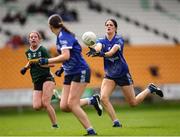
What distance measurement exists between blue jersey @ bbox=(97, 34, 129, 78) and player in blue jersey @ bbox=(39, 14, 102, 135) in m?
2.97

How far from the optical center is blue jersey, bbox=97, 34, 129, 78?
1739 cm

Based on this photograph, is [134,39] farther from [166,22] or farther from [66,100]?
[66,100]

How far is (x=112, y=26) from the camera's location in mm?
17250

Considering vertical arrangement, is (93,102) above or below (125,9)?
below

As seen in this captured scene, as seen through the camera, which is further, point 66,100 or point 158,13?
point 158,13

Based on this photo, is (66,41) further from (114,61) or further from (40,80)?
(40,80)

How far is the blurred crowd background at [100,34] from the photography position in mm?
30328

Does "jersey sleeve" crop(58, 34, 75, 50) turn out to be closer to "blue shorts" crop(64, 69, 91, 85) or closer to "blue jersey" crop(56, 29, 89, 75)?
"blue jersey" crop(56, 29, 89, 75)

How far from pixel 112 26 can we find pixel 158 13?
67.0 ft

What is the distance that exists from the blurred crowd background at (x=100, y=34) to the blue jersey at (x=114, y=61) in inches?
476

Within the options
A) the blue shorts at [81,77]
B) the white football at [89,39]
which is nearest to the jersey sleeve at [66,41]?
the blue shorts at [81,77]

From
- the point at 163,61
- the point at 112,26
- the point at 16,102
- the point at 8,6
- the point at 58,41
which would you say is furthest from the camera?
the point at 8,6

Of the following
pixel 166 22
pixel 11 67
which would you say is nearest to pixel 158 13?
pixel 166 22

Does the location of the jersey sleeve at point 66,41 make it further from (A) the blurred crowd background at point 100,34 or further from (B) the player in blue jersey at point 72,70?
(A) the blurred crowd background at point 100,34
